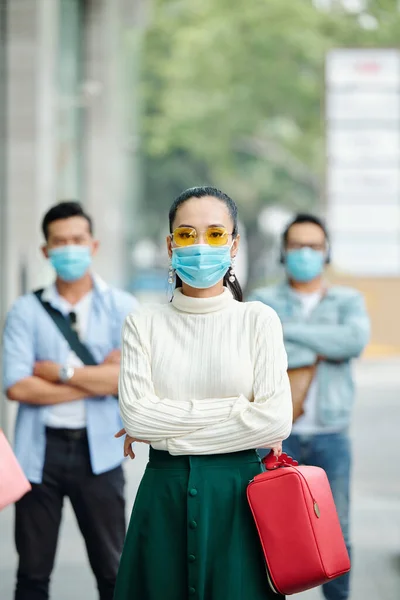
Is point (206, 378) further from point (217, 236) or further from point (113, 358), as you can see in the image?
point (113, 358)

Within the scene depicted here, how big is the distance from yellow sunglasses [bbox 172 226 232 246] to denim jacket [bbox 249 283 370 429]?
208 cm

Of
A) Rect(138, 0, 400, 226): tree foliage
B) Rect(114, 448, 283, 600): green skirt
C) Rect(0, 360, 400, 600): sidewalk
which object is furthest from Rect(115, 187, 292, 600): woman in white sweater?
Rect(138, 0, 400, 226): tree foliage

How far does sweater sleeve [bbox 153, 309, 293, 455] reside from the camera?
3701 millimetres

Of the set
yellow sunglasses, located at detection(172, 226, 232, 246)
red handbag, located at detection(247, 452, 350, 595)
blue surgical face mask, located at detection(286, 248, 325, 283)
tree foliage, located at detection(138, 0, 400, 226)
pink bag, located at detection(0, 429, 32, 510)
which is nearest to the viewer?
red handbag, located at detection(247, 452, 350, 595)

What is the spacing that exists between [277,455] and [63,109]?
49.8 ft

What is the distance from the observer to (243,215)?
46000 millimetres

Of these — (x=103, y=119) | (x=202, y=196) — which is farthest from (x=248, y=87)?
(x=202, y=196)

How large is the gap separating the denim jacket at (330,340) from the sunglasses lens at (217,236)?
208 cm

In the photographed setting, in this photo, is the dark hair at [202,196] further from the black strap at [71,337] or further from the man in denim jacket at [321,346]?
the man in denim jacket at [321,346]

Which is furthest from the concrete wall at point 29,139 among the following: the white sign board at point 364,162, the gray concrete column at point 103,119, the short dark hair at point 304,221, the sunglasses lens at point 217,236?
the sunglasses lens at point 217,236

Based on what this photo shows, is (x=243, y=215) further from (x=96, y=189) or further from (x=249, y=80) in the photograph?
(x=96, y=189)

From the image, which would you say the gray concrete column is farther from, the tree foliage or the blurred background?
the tree foliage

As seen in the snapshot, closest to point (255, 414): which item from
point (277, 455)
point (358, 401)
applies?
point (277, 455)

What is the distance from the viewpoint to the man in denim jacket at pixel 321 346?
19.2ft
